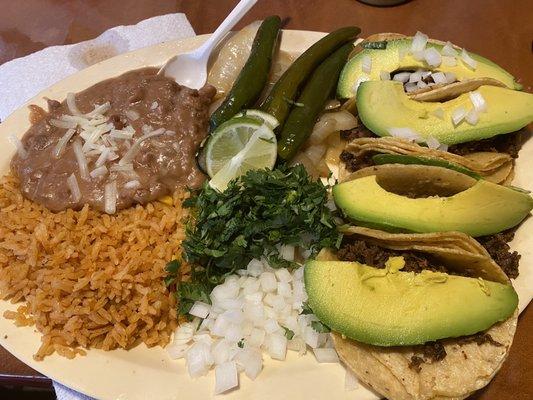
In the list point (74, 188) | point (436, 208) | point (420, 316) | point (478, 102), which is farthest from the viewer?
point (74, 188)

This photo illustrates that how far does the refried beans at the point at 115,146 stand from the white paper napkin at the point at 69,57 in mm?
558

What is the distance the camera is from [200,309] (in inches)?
87.8

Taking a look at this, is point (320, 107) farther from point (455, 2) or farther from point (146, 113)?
point (455, 2)

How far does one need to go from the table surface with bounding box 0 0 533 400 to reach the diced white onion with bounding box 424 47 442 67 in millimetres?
1106

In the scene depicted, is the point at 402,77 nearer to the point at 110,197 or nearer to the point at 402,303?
the point at 402,303

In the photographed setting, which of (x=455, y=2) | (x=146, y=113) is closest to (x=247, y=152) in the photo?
(x=146, y=113)

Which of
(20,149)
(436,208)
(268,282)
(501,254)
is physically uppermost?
(436,208)

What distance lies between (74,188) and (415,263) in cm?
167

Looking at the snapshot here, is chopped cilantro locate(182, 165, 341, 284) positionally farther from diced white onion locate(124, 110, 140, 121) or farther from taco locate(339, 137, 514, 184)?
diced white onion locate(124, 110, 140, 121)

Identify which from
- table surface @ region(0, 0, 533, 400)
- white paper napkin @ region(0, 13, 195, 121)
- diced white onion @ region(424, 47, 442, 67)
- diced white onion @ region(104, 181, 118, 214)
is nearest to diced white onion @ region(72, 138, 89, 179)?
diced white onion @ region(104, 181, 118, 214)

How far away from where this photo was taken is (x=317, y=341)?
2.11m

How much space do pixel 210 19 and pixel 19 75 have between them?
4.85 feet

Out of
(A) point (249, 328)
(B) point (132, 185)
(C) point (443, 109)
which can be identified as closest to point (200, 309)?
(A) point (249, 328)

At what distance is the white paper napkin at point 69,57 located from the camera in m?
3.21
